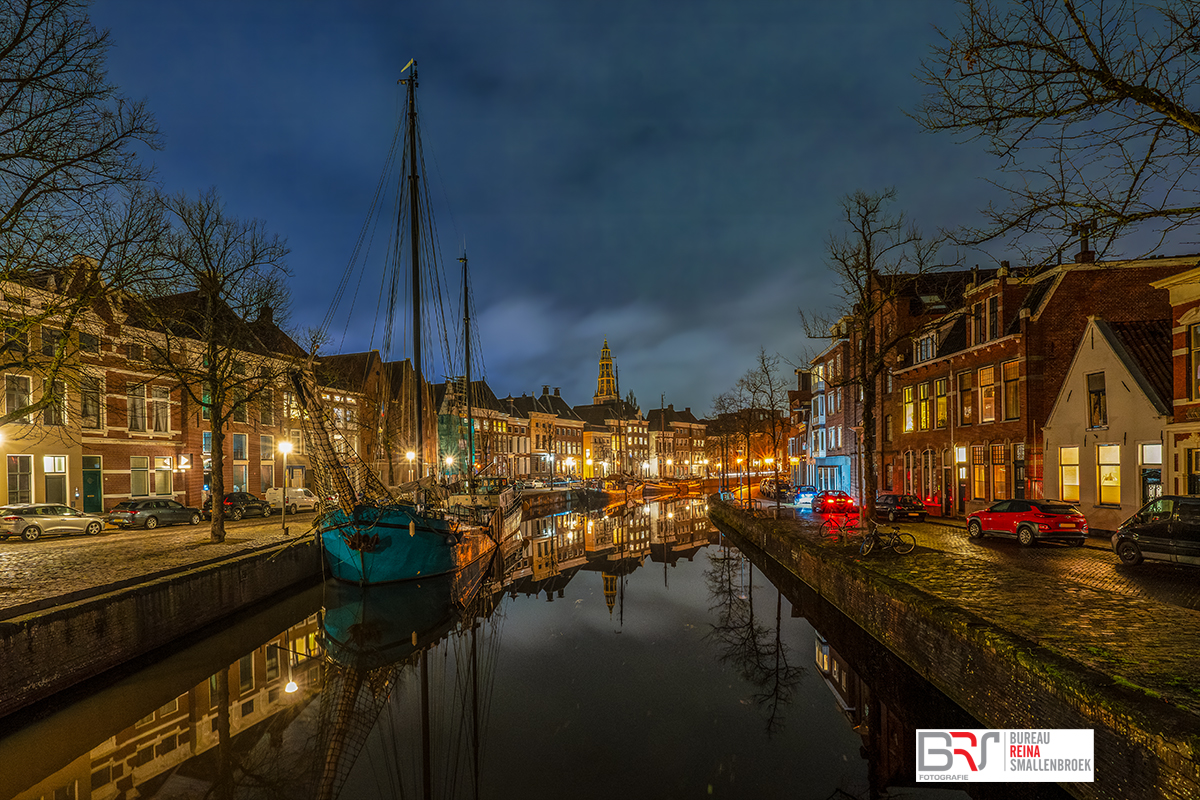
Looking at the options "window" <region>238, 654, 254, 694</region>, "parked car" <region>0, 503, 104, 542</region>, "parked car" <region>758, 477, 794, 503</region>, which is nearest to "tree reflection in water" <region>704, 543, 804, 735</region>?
"window" <region>238, 654, 254, 694</region>

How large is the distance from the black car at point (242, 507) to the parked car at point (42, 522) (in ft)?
21.1

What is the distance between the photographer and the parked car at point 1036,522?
18.8 meters

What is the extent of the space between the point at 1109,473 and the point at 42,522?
3857cm

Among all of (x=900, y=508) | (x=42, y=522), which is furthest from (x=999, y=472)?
(x=42, y=522)

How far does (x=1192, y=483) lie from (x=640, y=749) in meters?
19.3

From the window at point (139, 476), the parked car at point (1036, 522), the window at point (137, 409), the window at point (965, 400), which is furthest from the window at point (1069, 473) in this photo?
the window at point (137, 409)

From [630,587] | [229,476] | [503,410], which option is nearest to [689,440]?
[503,410]

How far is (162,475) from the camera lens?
34.1m

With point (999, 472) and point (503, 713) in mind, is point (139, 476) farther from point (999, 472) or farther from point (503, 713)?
point (999, 472)

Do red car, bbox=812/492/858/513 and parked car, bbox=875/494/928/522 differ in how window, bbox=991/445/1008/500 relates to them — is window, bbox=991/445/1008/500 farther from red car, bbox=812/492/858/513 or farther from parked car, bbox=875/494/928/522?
red car, bbox=812/492/858/513

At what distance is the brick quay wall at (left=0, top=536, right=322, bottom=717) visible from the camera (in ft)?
31.6

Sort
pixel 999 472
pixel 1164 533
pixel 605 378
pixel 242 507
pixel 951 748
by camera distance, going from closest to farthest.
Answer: pixel 951 748 < pixel 1164 533 < pixel 999 472 < pixel 242 507 < pixel 605 378

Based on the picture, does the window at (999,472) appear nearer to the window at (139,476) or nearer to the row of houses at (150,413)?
the row of houses at (150,413)

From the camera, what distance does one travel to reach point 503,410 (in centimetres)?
9644
